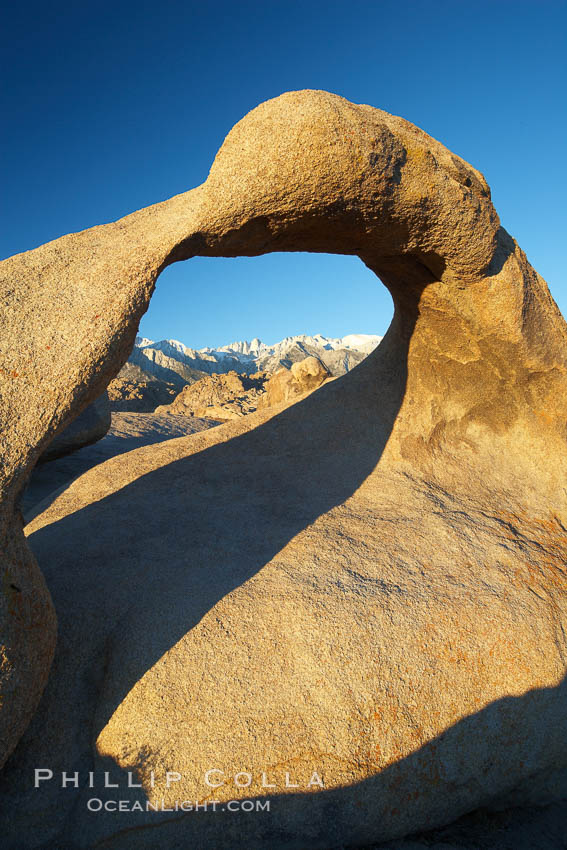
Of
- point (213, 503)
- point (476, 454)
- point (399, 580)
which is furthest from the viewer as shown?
point (476, 454)

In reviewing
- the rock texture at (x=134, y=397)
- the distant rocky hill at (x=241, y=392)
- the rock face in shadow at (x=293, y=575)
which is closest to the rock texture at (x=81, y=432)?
the rock face in shadow at (x=293, y=575)

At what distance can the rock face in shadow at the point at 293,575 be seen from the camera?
1.84 metres

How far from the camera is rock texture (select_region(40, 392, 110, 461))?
449cm

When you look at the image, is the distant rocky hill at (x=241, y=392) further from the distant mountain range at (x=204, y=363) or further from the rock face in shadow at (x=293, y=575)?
the distant mountain range at (x=204, y=363)

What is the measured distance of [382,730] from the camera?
1967mm

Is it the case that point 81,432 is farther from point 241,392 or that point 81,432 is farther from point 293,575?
point 241,392

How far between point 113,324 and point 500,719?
92.2 inches

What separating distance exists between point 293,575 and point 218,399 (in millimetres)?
11879

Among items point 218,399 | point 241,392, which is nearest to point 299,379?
point 218,399

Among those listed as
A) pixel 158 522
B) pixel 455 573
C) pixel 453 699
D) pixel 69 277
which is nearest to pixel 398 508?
pixel 455 573

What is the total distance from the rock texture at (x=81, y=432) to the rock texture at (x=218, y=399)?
6066mm

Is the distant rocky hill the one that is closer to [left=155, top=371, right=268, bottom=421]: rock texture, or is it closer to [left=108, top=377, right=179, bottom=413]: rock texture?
[left=155, top=371, right=268, bottom=421]: rock texture

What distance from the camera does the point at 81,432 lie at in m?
4.60

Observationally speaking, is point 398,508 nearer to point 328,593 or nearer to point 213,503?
point 328,593
